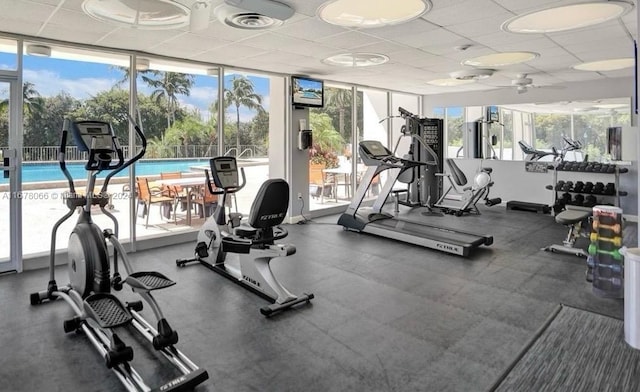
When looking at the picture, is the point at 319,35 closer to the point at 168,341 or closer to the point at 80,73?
the point at 80,73

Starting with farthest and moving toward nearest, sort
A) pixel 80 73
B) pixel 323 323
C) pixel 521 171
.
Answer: pixel 521 171
pixel 80 73
pixel 323 323

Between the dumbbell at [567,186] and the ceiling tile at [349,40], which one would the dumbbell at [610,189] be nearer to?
the dumbbell at [567,186]

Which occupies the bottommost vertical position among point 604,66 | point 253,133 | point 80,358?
point 80,358

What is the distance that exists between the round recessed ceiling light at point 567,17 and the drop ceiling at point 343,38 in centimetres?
15

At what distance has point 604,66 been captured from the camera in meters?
6.29

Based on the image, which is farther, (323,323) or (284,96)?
(284,96)

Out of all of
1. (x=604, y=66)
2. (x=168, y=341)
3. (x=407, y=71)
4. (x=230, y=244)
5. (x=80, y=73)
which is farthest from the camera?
(x=407, y=71)

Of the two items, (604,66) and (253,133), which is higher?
(604,66)

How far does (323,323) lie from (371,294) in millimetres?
766

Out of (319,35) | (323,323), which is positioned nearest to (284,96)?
(319,35)

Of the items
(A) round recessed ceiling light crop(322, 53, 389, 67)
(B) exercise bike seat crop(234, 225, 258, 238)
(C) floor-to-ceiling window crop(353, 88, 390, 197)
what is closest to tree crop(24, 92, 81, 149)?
(B) exercise bike seat crop(234, 225, 258, 238)

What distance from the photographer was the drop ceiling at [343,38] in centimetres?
362

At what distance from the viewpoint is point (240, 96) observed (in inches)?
266

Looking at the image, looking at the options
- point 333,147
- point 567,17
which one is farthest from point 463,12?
point 333,147
